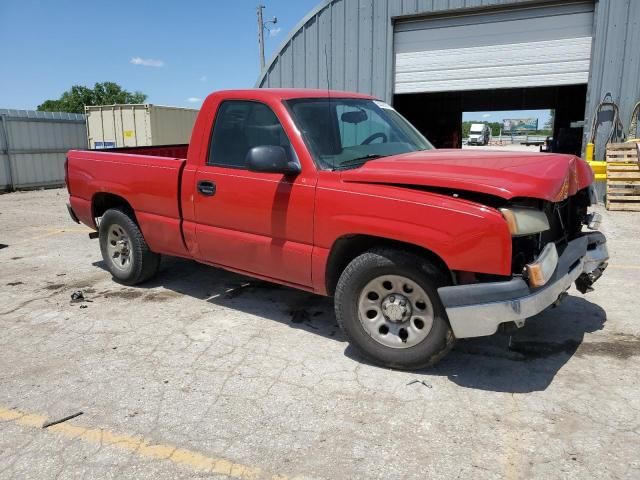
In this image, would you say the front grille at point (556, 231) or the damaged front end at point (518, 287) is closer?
the damaged front end at point (518, 287)

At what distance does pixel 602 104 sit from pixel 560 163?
913cm

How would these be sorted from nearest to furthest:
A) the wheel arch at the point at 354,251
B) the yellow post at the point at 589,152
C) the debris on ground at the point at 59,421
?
the debris on ground at the point at 59,421
the wheel arch at the point at 354,251
the yellow post at the point at 589,152

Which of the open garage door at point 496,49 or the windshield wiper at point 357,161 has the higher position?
the open garage door at point 496,49

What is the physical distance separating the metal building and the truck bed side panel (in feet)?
19.5

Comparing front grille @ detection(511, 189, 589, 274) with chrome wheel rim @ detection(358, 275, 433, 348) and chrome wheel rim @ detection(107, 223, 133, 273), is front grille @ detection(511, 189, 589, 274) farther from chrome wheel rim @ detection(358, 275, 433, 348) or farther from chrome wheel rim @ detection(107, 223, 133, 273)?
chrome wheel rim @ detection(107, 223, 133, 273)

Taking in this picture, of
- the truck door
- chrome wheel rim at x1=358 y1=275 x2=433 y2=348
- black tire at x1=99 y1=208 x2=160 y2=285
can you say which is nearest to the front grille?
chrome wheel rim at x1=358 y1=275 x2=433 y2=348

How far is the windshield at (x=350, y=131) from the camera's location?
3.96 metres

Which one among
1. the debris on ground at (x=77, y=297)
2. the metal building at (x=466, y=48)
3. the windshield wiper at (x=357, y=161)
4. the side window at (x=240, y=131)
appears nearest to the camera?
the windshield wiper at (x=357, y=161)

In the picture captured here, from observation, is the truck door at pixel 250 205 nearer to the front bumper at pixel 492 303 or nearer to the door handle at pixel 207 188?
the door handle at pixel 207 188

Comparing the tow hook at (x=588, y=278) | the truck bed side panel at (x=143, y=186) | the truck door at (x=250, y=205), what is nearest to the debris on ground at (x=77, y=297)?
the truck bed side panel at (x=143, y=186)

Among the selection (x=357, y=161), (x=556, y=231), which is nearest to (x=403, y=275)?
(x=357, y=161)

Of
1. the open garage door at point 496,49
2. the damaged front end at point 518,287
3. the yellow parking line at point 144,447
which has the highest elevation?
the open garage door at point 496,49

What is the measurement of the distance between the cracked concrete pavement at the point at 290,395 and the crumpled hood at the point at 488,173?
127 cm

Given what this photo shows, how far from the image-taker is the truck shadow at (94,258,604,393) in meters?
3.57
